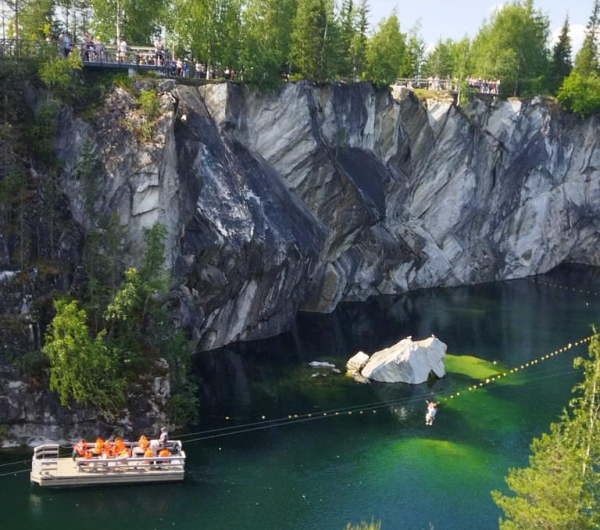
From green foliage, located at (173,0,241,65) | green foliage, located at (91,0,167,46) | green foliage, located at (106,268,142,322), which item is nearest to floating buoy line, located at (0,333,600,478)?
green foliage, located at (106,268,142,322)

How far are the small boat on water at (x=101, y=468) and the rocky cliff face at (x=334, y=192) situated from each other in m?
13.7

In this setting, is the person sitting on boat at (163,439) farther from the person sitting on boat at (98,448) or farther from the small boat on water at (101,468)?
the person sitting on boat at (98,448)

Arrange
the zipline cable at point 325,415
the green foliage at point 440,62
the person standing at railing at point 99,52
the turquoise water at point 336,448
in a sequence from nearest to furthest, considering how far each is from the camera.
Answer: the turquoise water at point 336,448 < the zipline cable at point 325,415 < the person standing at railing at point 99,52 < the green foliage at point 440,62

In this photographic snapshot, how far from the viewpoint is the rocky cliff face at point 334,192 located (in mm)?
47625

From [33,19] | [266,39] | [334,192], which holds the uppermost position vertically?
[266,39]

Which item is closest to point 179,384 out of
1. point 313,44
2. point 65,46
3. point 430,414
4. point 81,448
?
point 81,448

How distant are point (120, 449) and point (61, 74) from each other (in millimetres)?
22185

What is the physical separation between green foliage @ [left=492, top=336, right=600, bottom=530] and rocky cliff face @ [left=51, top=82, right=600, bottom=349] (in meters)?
27.0

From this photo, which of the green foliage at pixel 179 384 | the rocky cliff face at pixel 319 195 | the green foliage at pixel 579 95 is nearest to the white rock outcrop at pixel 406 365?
the rocky cliff face at pixel 319 195

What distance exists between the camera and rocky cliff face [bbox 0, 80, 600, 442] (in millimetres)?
45156

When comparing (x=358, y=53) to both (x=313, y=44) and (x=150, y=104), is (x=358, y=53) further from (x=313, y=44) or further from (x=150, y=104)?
(x=150, y=104)

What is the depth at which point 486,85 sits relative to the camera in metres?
85.1

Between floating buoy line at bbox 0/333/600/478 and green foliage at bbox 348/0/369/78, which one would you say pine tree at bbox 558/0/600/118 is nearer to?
green foliage at bbox 348/0/369/78

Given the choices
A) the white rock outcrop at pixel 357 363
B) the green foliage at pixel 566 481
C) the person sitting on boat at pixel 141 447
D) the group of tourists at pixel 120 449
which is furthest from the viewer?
the white rock outcrop at pixel 357 363
